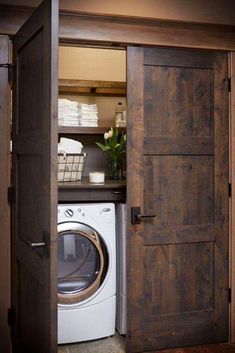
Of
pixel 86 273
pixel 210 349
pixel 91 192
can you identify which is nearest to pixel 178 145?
pixel 91 192

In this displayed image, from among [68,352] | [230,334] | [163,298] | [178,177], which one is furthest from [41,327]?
[230,334]

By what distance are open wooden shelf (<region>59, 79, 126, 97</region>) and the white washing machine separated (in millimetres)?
1143

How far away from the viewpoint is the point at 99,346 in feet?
9.81

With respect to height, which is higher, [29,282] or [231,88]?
[231,88]

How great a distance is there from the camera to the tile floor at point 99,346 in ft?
9.61

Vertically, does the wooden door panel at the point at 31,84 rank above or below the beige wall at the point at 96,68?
below

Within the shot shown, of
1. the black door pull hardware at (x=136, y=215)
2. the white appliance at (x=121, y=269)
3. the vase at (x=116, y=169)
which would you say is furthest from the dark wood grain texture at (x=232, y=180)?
the vase at (x=116, y=169)

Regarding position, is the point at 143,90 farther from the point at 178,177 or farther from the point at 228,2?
the point at 228,2

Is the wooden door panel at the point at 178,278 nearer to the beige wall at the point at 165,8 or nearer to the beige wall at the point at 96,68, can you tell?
the beige wall at the point at 96,68

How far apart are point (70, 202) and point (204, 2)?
178cm

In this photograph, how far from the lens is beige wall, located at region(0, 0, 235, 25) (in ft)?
8.85

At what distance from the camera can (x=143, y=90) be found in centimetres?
289

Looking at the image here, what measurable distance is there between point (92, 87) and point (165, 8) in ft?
3.30

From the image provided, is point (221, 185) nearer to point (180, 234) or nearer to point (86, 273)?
point (180, 234)
